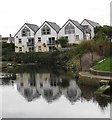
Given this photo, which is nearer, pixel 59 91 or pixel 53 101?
pixel 53 101

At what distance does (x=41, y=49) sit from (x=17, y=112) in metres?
40.1

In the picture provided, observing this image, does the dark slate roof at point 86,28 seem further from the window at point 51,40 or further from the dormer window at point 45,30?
the dormer window at point 45,30

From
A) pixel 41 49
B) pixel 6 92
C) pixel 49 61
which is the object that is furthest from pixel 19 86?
pixel 41 49

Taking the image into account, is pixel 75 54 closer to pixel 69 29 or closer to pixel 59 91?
pixel 69 29

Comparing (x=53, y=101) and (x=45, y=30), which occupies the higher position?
(x=45, y=30)

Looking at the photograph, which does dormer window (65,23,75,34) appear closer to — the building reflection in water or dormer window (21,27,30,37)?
dormer window (21,27,30,37)

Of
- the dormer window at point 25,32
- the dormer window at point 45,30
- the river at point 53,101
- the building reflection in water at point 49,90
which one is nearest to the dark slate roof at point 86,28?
the dormer window at point 45,30

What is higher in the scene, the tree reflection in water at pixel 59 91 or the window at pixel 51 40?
the window at pixel 51 40

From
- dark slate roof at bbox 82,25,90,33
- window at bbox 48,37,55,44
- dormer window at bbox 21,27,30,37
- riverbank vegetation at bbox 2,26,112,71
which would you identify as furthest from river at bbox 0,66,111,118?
dormer window at bbox 21,27,30,37

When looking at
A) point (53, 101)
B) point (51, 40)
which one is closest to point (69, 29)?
point (51, 40)

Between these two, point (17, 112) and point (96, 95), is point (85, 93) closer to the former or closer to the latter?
point (96, 95)

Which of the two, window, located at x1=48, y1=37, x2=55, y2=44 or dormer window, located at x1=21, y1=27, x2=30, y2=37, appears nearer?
window, located at x1=48, y1=37, x2=55, y2=44

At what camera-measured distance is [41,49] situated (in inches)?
2216

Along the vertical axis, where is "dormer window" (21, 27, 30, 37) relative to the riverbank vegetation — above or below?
above
